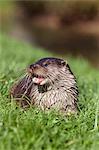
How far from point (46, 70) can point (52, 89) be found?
0.75 ft

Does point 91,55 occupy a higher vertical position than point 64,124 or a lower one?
lower

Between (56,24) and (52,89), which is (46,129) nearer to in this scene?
(52,89)

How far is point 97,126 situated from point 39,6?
1243 inches

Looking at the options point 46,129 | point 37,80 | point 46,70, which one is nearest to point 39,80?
point 37,80

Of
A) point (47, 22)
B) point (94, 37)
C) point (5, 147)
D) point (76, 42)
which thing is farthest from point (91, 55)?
point (5, 147)

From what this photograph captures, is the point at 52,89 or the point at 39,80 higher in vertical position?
the point at 39,80

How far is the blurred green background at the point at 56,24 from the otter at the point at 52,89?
15.8 metres

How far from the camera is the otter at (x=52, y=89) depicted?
5.50 meters

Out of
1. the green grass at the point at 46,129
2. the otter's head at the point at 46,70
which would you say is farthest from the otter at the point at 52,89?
the green grass at the point at 46,129

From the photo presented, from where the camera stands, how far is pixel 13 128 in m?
4.27

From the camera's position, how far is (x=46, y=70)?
552 centimetres

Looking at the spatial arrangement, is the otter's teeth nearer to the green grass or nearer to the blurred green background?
the green grass

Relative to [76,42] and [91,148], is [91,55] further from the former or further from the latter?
[91,148]

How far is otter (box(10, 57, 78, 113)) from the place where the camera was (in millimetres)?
5500
